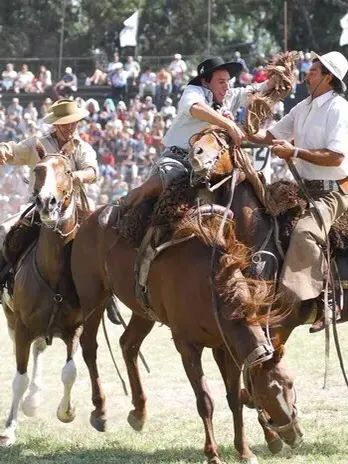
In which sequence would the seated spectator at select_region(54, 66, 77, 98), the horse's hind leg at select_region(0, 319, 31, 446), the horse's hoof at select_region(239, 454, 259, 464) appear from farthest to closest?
the seated spectator at select_region(54, 66, 77, 98) → the horse's hind leg at select_region(0, 319, 31, 446) → the horse's hoof at select_region(239, 454, 259, 464)

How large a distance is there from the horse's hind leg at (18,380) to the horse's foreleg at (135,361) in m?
0.82

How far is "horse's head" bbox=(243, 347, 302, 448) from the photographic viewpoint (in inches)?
261

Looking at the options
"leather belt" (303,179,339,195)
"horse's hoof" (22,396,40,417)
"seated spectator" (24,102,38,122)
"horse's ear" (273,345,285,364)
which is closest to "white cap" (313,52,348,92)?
"leather belt" (303,179,339,195)

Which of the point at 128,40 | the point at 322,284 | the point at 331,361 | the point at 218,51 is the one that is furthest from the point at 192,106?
the point at 218,51

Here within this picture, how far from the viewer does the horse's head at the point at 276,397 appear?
21.7 feet

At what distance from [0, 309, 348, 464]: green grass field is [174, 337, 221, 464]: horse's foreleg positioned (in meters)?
0.29

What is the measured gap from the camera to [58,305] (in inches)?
360

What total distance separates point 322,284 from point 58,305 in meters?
2.33

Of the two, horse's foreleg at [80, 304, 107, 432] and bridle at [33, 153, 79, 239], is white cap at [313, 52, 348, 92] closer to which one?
bridle at [33, 153, 79, 239]

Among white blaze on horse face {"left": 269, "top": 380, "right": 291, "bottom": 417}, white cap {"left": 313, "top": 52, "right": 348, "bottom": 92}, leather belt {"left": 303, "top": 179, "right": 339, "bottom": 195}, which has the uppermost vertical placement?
white cap {"left": 313, "top": 52, "right": 348, "bottom": 92}

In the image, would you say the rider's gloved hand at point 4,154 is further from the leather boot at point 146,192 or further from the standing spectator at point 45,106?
the standing spectator at point 45,106

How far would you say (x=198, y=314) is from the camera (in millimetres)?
7578

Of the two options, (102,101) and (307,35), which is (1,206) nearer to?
(102,101)

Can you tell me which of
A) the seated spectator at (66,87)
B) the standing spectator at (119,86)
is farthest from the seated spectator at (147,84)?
the seated spectator at (66,87)
